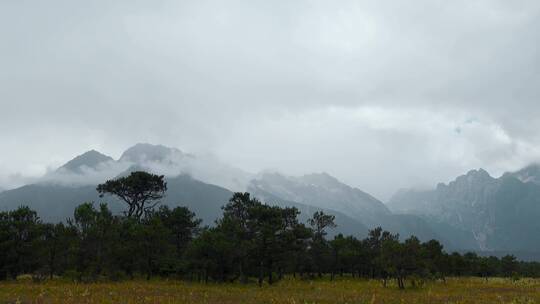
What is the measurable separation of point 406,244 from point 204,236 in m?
24.6

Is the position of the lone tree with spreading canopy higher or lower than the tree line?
higher

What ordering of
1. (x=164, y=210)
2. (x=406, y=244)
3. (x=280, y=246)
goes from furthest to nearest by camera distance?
(x=164, y=210) → (x=280, y=246) → (x=406, y=244)

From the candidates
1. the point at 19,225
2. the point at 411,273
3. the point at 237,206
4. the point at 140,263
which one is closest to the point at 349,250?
the point at 237,206

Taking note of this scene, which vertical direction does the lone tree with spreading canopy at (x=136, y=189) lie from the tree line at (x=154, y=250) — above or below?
above

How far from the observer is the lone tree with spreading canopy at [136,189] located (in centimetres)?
8275

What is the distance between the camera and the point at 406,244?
51.3 metres

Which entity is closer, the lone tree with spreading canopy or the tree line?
the tree line

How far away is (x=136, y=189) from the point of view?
83.4 metres

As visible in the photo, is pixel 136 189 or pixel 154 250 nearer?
pixel 154 250

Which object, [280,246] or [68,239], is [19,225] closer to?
[68,239]

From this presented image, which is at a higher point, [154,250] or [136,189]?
[136,189]

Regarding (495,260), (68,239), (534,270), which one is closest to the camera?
(68,239)

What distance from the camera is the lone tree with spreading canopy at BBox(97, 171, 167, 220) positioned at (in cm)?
8275

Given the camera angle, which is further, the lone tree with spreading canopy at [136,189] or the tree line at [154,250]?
the lone tree with spreading canopy at [136,189]
